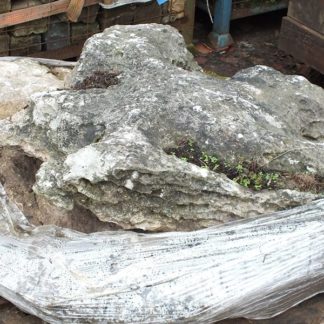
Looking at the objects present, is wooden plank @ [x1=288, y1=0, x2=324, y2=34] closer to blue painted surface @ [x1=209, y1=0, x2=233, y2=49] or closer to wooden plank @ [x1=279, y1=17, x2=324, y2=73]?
wooden plank @ [x1=279, y1=17, x2=324, y2=73]

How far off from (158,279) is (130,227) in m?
0.19

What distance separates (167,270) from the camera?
1.75m

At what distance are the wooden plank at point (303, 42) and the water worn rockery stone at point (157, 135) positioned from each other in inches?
64.4

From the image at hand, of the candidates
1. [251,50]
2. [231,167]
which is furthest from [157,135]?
[251,50]

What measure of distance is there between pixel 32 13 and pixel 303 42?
5.56 ft

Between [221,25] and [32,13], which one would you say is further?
[221,25]

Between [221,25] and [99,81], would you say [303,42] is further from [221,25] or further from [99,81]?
[99,81]

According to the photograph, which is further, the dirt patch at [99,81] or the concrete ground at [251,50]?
the concrete ground at [251,50]

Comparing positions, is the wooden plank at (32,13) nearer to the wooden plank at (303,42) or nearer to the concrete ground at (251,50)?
the concrete ground at (251,50)

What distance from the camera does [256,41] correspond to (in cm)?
517

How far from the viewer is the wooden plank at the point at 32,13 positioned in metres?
3.72

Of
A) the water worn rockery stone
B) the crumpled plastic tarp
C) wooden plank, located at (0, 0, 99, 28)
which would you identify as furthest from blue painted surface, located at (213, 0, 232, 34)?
the crumpled plastic tarp

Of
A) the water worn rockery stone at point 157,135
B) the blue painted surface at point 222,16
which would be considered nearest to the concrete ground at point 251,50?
the blue painted surface at point 222,16

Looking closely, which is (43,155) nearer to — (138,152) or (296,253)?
(138,152)
